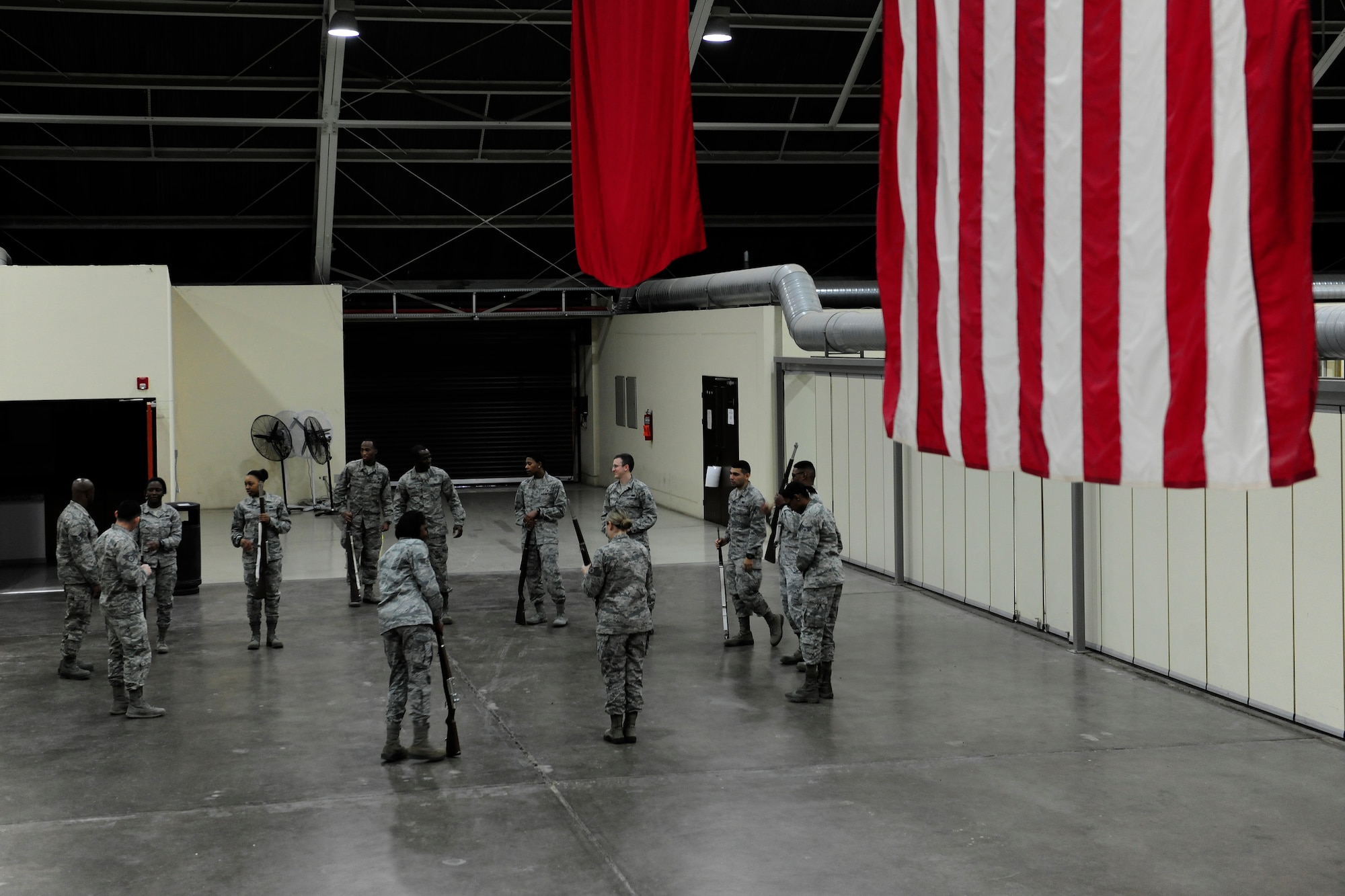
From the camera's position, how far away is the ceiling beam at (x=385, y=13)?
1794 cm

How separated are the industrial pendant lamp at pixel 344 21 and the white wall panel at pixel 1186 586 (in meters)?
11.5

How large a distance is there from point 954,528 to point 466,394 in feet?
51.1

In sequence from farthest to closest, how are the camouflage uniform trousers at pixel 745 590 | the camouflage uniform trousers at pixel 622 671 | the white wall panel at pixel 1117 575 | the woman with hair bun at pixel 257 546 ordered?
1. the woman with hair bun at pixel 257 546
2. the camouflage uniform trousers at pixel 745 590
3. the white wall panel at pixel 1117 575
4. the camouflage uniform trousers at pixel 622 671

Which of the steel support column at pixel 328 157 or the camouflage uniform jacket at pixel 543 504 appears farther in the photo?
the steel support column at pixel 328 157

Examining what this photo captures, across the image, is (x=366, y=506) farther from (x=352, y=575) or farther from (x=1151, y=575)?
(x=1151, y=575)

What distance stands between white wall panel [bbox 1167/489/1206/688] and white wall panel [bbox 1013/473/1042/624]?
6.96ft

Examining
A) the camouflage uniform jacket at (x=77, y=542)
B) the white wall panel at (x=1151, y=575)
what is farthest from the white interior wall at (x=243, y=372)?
the white wall panel at (x=1151, y=575)

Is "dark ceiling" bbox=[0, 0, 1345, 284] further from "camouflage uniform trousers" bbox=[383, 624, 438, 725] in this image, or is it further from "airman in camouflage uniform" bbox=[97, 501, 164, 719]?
"camouflage uniform trousers" bbox=[383, 624, 438, 725]

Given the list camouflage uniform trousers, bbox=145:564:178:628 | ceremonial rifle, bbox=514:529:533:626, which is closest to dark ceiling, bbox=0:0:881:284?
ceremonial rifle, bbox=514:529:533:626

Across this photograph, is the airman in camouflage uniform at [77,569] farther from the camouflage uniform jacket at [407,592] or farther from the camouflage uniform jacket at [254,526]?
the camouflage uniform jacket at [407,592]

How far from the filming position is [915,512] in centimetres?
1580

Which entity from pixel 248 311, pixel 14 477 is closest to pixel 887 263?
pixel 14 477

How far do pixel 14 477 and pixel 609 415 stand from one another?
1200 centimetres

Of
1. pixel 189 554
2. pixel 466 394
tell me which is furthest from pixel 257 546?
pixel 466 394
